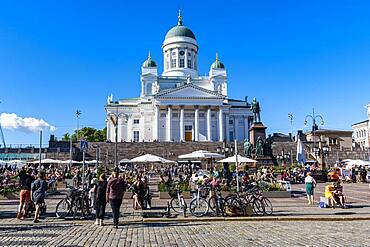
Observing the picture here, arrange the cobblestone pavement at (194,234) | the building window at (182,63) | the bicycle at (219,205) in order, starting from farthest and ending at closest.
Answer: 1. the building window at (182,63)
2. the bicycle at (219,205)
3. the cobblestone pavement at (194,234)

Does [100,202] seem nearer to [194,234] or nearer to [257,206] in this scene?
[194,234]

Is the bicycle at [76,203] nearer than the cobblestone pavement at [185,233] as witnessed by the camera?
No

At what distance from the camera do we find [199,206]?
14500 millimetres

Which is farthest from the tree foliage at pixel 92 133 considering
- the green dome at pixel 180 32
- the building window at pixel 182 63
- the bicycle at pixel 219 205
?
the bicycle at pixel 219 205

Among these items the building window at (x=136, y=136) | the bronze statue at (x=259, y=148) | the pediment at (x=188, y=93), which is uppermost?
the pediment at (x=188, y=93)

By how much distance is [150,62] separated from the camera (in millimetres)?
95438

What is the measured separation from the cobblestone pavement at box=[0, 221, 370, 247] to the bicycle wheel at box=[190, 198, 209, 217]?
60.1 inches

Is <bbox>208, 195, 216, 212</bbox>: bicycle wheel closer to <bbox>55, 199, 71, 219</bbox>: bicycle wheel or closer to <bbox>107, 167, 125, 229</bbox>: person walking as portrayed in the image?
<bbox>107, 167, 125, 229</bbox>: person walking

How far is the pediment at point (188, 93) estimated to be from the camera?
8181 centimetres

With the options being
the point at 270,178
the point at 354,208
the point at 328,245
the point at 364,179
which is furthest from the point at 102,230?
the point at 364,179

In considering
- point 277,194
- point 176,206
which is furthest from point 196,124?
point 176,206

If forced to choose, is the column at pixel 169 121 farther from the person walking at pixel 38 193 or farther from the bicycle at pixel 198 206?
the person walking at pixel 38 193

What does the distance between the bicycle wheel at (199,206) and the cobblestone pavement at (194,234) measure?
60.1 inches

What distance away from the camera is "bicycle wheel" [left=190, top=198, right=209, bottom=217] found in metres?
14.3
